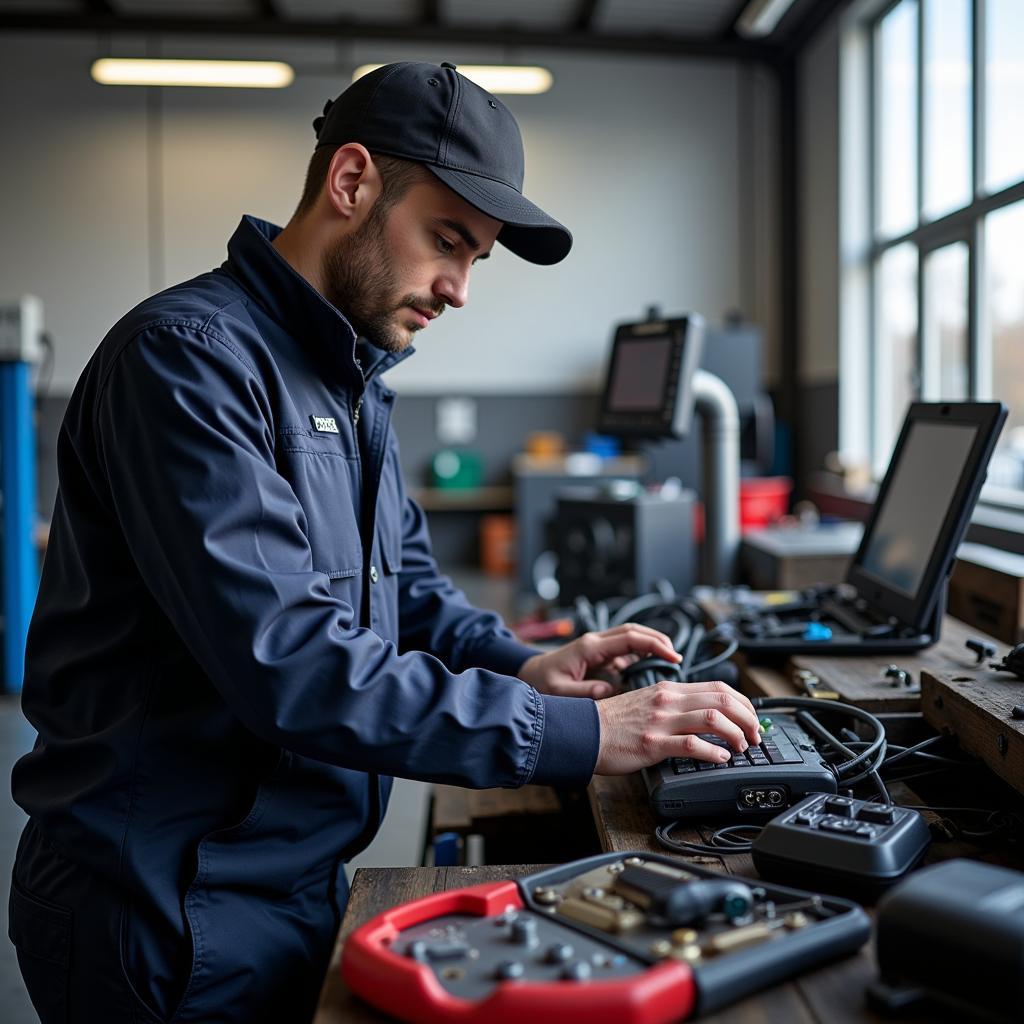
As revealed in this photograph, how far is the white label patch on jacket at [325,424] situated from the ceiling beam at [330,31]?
559 centimetres

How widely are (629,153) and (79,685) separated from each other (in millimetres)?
5973

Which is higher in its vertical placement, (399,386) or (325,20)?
(325,20)

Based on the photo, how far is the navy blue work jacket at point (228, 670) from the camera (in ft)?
3.15

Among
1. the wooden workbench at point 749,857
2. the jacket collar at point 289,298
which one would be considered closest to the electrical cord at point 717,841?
the wooden workbench at point 749,857

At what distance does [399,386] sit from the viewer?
21.0ft

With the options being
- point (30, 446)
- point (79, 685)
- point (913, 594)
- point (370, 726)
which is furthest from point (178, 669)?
point (30, 446)

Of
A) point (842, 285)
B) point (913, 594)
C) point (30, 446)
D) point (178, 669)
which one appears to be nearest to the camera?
point (178, 669)

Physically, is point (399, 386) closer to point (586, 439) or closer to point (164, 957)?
point (586, 439)

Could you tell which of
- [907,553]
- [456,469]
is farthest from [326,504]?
[456,469]

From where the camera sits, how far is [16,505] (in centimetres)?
453

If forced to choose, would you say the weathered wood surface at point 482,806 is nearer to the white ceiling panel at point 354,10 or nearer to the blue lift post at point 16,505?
the blue lift post at point 16,505

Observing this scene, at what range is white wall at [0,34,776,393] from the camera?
6.25m

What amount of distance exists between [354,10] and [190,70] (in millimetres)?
1143

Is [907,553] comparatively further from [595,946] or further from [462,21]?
[462,21]
